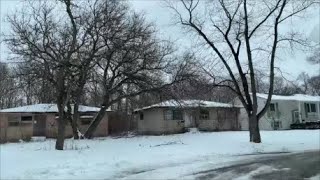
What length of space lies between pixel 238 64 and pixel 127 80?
9253 millimetres

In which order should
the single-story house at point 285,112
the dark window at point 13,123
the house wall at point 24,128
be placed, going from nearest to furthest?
the house wall at point 24,128
the dark window at point 13,123
the single-story house at point 285,112

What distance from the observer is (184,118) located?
173 ft

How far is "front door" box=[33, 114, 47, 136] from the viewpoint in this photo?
46.8 m

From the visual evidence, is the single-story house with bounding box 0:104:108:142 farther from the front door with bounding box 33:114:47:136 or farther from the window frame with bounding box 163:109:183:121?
the window frame with bounding box 163:109:183:121

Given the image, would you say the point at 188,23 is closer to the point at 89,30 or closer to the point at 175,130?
the point at 89,30

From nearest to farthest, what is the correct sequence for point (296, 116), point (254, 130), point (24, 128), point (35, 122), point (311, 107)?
point (254, 130) → point (24, 128) → point (35, 122) → point (296, 116) → point (311, 107)

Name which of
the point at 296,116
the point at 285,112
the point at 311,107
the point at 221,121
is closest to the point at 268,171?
the point at 221,121

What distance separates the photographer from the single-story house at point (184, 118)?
5084 cm

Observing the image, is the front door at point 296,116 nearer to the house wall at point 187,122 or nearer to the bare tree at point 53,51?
the house wall at point 187,122

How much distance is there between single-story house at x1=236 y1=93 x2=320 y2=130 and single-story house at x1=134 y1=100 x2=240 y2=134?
356 centimetres

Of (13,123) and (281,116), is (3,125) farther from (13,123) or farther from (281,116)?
(281,116)

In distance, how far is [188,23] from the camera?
110 ft

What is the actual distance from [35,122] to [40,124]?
53cm

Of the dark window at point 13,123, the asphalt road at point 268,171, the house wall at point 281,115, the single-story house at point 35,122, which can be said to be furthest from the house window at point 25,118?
the asphalt road at point 268,171
